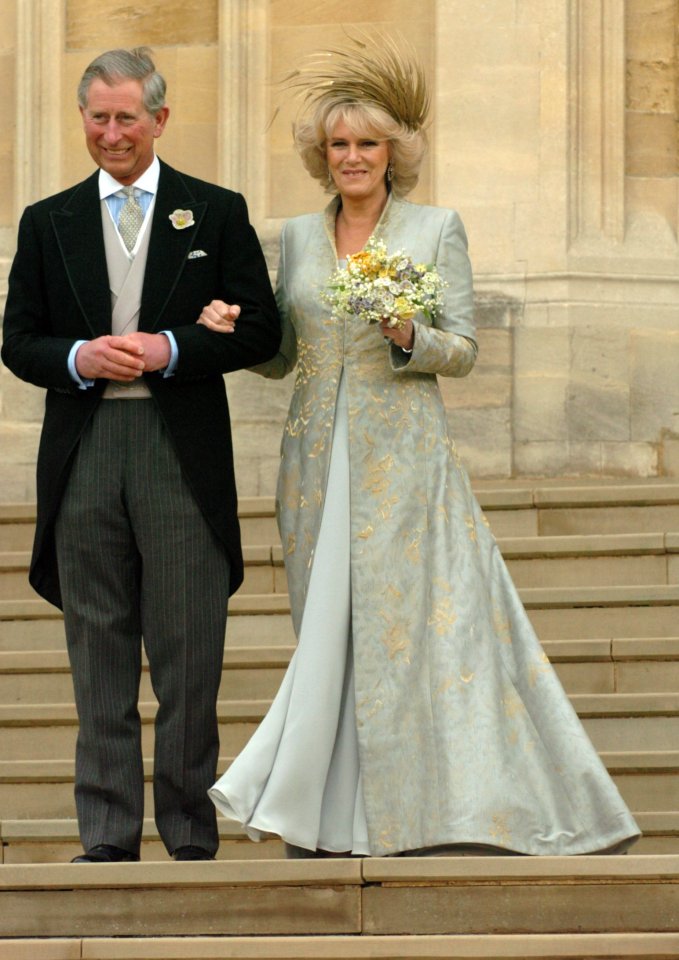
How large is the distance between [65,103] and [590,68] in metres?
2.67

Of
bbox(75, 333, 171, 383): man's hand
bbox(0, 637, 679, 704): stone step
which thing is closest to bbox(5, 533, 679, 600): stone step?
bbox(0, 637, 679, 704): stone step

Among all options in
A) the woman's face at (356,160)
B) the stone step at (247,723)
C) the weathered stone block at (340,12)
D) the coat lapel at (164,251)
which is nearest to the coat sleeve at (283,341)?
the woman's face at (356,160)

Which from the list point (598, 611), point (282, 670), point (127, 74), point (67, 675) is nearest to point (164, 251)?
point (127, 74)

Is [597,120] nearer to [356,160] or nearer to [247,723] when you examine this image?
[247,723]

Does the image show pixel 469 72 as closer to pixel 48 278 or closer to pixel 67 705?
pixel 67 705

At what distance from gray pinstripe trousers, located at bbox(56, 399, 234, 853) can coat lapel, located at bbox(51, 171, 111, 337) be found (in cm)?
24

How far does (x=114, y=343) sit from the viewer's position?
5273 mm

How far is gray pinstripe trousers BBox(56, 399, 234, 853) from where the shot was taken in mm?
5281

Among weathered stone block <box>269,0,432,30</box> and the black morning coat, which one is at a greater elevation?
weathered stone block <box>269,0,432,30</box>

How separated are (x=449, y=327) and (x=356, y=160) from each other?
1.64ft

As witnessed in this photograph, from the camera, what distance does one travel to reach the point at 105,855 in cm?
522

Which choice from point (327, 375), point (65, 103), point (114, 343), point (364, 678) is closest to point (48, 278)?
point (114, 343)

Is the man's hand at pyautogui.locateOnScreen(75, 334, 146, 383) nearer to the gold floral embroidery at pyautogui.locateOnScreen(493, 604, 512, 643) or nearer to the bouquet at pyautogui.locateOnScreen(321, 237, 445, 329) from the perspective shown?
the bouquet at pyautogui.locateOnScreen(321, 237, 445, 329)

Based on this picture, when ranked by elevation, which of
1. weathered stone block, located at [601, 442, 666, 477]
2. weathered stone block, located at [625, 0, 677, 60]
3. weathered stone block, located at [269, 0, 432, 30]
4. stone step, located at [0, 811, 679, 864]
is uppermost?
weathered stone block, located at [269, 0, 432, 30]
